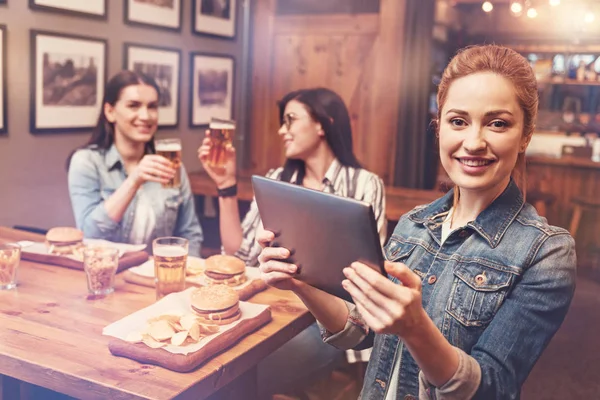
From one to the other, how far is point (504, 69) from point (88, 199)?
5.97ft

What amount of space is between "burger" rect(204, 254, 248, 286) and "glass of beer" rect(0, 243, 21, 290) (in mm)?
527

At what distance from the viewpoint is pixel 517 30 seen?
4004 millimetres

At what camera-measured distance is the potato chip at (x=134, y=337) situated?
1325 millimetres

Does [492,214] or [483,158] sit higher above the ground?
[483,158]

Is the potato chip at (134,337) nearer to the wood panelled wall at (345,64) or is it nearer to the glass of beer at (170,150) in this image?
the glass of beer at (170,150)

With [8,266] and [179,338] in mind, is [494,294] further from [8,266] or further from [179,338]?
[8,266]

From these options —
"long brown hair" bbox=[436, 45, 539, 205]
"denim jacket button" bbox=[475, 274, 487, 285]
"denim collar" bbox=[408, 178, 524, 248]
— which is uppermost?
"long brown hair" bbox=[436, 45, 539, 205]

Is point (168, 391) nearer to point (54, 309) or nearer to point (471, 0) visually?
point (54, 309)

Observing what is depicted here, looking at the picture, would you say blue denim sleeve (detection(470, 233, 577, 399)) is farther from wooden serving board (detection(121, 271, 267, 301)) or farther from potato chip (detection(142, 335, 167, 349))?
wooden serving board (detection(121, 271, 267, 301))

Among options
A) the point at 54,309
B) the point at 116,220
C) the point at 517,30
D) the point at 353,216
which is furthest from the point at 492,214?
the point at 517,30

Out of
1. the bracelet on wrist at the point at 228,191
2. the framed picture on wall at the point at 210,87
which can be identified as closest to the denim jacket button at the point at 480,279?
the bracelet on wrist at the point at 228,191

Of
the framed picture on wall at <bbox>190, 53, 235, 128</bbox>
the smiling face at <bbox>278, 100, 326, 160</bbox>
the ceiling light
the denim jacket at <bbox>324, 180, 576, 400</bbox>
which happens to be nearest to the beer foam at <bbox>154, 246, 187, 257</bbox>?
the denim jacket at <bbox>324, 180, 576, 400</bbox>

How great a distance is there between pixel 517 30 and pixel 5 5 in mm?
2990

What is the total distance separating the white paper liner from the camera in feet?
4.27
